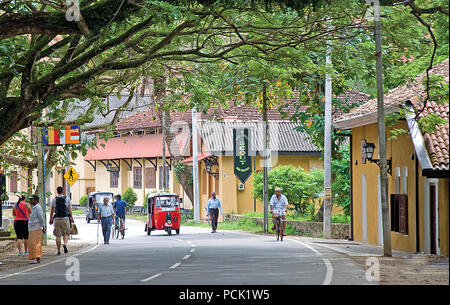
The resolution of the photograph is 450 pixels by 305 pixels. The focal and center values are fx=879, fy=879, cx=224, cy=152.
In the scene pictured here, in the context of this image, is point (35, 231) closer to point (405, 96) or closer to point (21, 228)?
point (21, 228)

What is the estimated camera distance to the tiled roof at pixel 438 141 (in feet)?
71.7

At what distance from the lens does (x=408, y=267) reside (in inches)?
778

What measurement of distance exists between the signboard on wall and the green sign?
22354mm

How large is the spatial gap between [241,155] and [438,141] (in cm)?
2919

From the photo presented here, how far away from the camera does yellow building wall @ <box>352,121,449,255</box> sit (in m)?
23.5

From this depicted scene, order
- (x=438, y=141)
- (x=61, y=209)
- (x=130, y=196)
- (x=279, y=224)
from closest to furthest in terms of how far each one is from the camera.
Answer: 1. (x=438, y=141)
2. (x=61, y=209)
3. (x=279, y=224)
4. (x=130, y=196)

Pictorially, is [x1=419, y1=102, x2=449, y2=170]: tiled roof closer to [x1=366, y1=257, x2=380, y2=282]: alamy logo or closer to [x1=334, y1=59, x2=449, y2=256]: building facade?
[x1=334, y1=59, x2=449, y2=256]: building facade

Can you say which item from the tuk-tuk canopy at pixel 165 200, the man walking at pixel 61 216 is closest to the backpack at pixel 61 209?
the man walking at pixel 61 216

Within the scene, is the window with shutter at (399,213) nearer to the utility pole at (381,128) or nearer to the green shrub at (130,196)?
the utility pole at (381,128)

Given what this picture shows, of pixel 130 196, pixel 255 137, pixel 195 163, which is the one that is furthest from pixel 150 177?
pixel 195 163

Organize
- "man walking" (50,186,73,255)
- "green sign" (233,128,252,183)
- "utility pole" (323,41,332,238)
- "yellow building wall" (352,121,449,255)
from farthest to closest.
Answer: "green sign" (233,128,252,183) < "utility pole" (323,41,332,238) < "man walking" (50,186,73,255) < "yellow building wall" (352,121,449,255)

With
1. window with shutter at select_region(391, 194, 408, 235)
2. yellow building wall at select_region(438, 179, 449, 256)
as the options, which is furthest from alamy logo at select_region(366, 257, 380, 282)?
window with shutter at select_region(391, 194, 408, 235)

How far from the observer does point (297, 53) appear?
23.3m

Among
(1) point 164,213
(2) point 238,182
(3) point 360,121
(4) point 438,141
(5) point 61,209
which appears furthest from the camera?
(2) point 238,182
